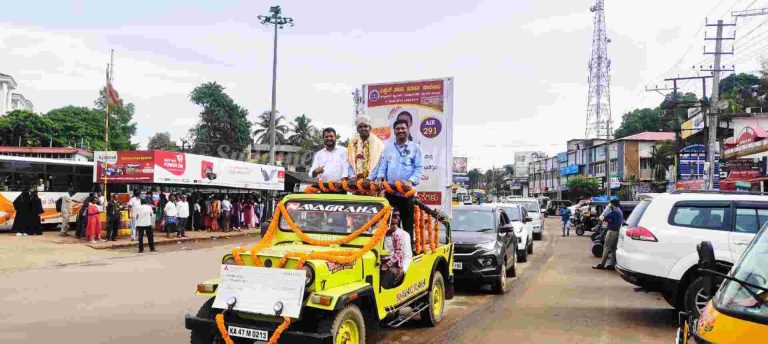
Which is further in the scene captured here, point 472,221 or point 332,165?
point 472,221

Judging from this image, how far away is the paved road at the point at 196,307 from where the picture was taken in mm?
6754

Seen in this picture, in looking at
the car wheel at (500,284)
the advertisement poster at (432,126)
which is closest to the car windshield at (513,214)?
the advertisement poster at (432,126)

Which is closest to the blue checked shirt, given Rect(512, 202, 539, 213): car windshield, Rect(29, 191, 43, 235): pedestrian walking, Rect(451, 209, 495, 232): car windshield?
Rect(451, 209, 495, 232): car windshield

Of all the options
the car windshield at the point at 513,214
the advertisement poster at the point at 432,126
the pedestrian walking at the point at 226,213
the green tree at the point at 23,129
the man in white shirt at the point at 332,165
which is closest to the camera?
the man in white shirt at the point at 332,165

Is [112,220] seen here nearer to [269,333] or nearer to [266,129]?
[269,333]

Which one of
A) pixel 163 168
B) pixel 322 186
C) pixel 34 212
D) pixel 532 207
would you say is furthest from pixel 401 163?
pixel 532 207

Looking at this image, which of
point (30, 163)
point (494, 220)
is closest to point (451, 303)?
point (494, 220)

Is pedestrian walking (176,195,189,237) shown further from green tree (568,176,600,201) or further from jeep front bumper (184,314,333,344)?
green tree (568,176,600,201)

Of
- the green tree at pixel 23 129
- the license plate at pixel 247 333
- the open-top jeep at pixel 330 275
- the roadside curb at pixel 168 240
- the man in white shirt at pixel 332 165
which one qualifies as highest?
the green tree at pixel 23 129

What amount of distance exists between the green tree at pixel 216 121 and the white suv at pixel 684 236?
2114 inches

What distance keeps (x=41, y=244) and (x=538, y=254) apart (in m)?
15.1

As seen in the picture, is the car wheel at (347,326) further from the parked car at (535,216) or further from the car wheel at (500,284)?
the parked car at (535,216)

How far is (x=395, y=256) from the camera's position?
6.02 m

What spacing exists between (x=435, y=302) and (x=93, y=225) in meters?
14.6
